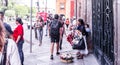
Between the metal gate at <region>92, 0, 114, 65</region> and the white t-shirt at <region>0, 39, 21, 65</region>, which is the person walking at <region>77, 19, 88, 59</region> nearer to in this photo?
the metal gate at <region>92, 0, 114, 65</region>

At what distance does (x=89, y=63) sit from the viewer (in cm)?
1141

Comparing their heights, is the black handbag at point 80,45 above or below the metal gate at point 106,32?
below

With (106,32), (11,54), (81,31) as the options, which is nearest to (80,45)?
(81,31)

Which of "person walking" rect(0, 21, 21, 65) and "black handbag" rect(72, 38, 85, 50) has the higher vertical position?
"person walking" rect(0, 21, 21, 65)

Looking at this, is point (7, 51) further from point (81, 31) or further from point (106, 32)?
point (81, 31)

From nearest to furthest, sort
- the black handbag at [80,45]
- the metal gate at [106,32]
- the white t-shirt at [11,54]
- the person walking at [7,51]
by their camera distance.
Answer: the person walking at [7,51], the white t-shirt at [11,54], the metal gate at [106,32], the black handbag at [80,45]

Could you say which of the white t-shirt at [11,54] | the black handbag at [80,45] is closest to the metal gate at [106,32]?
the black handbag at [80,45]

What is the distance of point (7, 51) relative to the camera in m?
3.83

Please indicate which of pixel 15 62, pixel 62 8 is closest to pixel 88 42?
pixel 15 62

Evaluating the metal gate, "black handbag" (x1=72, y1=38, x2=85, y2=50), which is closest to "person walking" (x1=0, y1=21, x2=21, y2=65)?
the metal gate

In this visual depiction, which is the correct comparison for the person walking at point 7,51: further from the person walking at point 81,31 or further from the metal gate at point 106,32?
the person walking at point 81,31

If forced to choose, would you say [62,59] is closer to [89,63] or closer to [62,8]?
[89,63]

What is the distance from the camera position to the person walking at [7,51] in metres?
3.74

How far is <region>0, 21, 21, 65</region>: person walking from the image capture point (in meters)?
3.74
